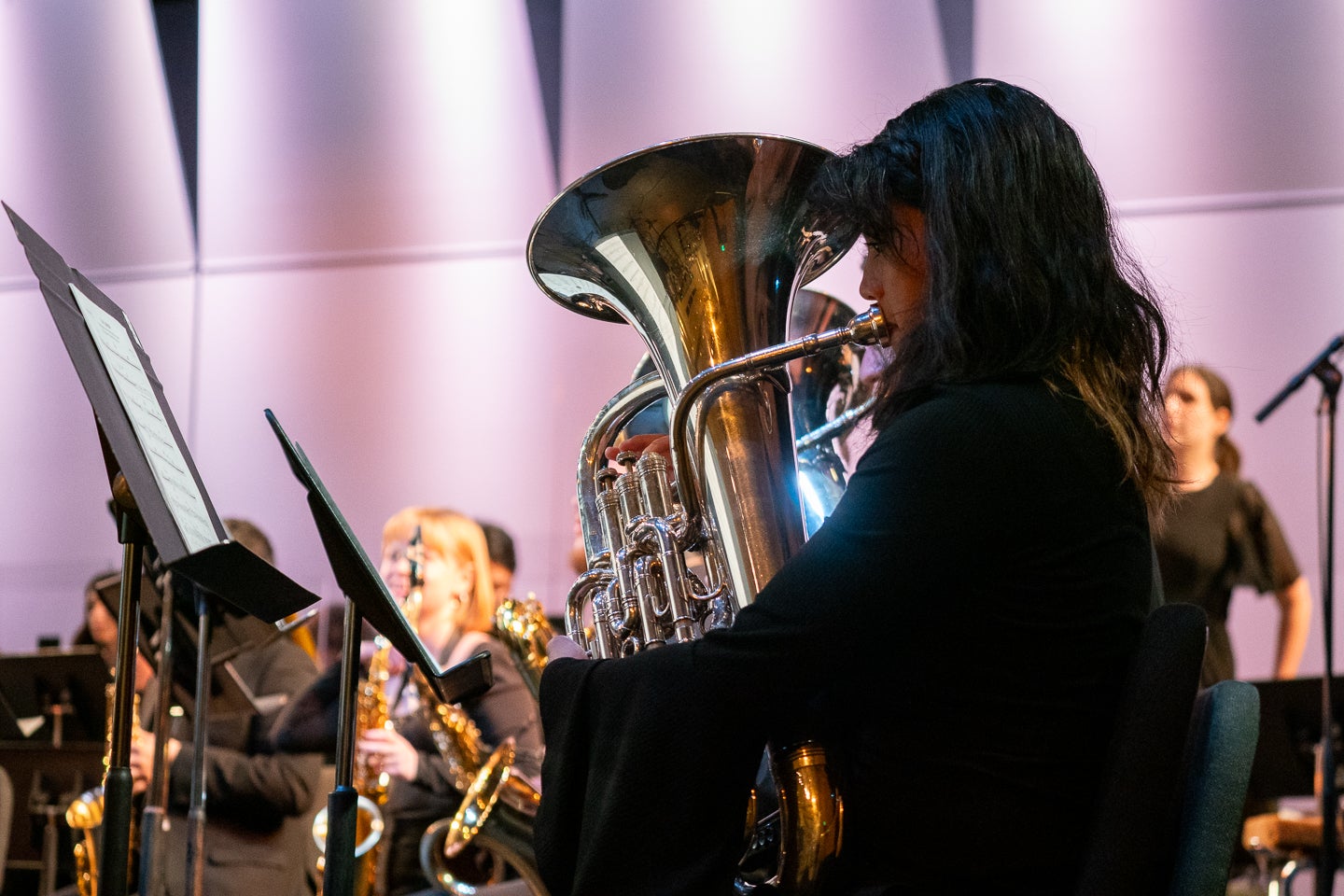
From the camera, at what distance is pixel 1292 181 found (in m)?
4.30

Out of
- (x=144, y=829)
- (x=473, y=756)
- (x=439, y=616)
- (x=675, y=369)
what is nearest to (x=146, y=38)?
(x=439, y=616)

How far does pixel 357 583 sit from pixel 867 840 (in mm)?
578

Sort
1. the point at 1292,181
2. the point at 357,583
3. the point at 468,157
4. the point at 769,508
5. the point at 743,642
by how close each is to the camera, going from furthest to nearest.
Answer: the point at 468,157, the point at 1292,181, the point at 769,508, the point at 357,583, the point at 743,642

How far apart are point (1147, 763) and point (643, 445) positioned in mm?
846

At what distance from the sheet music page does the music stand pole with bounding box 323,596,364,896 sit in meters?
0.19

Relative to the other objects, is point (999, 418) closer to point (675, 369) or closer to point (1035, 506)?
point (1035, 506)

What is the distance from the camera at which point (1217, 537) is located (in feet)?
11.6

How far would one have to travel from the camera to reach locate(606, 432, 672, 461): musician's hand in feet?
5.71

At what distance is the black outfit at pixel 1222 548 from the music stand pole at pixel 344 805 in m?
2.60

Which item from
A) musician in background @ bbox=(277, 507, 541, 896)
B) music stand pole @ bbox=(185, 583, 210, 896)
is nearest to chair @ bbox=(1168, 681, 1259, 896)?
music stand pole @ bbox=(185, 583, 210, 896)

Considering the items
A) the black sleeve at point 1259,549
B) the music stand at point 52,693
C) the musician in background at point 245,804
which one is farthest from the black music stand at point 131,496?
the black sleeve at point 1259,549

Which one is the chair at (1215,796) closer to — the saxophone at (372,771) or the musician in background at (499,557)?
the saxophone at (372,771)

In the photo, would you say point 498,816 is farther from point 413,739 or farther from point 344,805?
point 344,805

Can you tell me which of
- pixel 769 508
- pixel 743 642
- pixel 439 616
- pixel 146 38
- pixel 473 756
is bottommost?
pixel 473 756
